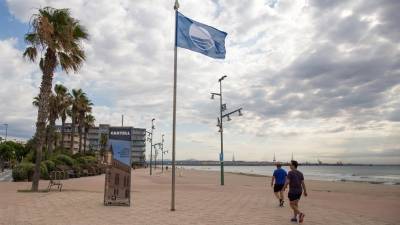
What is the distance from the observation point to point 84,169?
137ft

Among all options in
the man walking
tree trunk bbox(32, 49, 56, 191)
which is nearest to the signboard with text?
the man walking

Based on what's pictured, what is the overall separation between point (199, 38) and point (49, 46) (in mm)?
9306

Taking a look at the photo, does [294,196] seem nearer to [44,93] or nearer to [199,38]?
[199,38]

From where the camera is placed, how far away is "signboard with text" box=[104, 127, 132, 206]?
1363 cm

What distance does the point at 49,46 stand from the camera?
746 inches

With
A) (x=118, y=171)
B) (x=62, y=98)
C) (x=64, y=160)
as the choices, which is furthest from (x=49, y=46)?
(x=62, y=98)

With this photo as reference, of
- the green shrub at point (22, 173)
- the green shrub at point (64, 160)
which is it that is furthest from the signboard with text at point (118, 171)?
the green shrub at point (64, 160)

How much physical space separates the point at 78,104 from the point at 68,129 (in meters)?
97.8

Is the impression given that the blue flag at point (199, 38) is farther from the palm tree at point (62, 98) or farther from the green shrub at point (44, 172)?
the palm tree at point (62, 98)

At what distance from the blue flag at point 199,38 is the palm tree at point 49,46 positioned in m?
8.44

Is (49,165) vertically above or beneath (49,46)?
beneath

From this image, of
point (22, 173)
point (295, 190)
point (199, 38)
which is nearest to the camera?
point (295, 190)

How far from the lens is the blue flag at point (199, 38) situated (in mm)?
12695

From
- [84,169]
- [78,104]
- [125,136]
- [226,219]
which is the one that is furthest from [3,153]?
[226,219]
